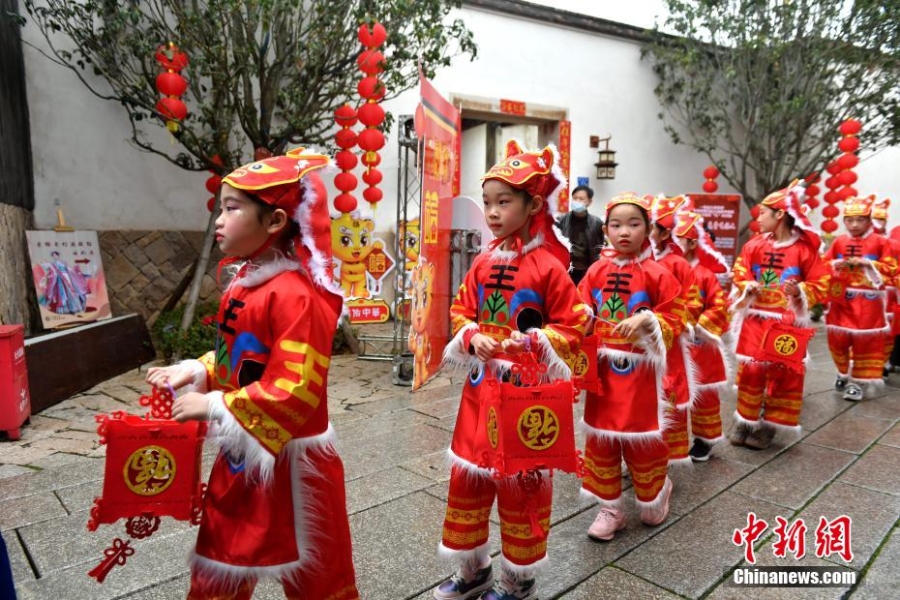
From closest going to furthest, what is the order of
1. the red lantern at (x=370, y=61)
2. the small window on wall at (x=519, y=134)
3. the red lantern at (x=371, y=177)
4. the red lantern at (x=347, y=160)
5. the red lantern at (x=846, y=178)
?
the red lantern at (x=370, y=61), the red lantern at (x=347, y=160), the red lantern at (x=371, y=177), the red lantern at (x=846, y=178), the small window on wall at (x=519, y=134)

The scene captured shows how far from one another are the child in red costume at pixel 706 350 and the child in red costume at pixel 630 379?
107cm

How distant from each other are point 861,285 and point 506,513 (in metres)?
5.49

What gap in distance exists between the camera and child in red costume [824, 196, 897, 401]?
20.1 ft

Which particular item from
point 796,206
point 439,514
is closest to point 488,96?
point 796,206

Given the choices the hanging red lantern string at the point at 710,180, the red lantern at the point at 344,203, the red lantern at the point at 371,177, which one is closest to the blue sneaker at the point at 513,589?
the red lantern at the point at 344,203

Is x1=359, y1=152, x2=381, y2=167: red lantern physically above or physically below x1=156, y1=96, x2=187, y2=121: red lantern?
below

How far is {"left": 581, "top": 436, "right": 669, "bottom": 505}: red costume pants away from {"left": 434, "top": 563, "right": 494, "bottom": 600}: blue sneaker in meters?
0.91

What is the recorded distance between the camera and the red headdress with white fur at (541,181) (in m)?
2.53

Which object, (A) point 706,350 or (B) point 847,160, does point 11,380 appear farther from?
(B) point 847,160

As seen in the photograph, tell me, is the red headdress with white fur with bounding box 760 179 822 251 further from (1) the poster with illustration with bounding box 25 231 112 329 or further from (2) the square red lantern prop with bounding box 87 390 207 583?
(1) the poster with illustration with bounding box 25 231 112 329

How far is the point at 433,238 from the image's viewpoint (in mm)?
5770

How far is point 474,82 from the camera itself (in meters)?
9.35

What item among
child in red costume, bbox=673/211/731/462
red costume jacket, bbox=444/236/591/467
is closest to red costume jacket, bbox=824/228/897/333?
child in red costume, bbox=673/211/731/462

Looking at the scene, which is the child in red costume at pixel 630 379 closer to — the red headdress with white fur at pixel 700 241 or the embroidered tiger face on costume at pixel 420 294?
Result: the red headdress with white fur at pixel 700 241
